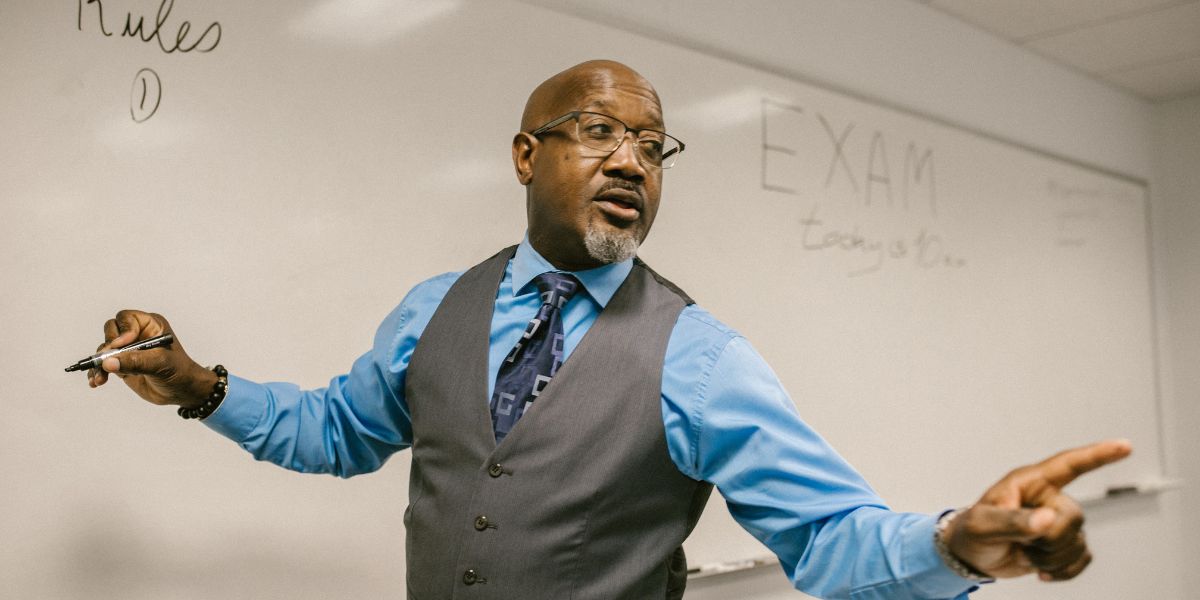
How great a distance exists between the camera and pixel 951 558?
0.72 meters

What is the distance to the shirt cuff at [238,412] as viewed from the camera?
1.09 metres

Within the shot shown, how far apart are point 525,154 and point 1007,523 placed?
2.36 ft

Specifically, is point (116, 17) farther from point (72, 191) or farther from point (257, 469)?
point (257, 469)

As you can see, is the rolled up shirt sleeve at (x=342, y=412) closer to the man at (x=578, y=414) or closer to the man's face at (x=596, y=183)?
the man at (x=578, y=414)

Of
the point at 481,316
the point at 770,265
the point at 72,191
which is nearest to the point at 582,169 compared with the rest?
the point at 481,316

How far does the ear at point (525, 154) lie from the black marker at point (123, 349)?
460mm

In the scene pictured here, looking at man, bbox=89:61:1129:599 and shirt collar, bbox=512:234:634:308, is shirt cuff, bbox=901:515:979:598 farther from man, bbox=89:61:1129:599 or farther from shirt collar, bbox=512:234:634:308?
shirt collar, bbox=512:234:634:308

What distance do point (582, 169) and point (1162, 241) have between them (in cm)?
326

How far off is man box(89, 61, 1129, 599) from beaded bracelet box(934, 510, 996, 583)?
1 cm

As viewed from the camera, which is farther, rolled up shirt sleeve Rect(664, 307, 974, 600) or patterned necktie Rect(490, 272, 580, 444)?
patterned necktie Rect(490, 272, 580, 444)

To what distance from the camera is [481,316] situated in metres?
1.08

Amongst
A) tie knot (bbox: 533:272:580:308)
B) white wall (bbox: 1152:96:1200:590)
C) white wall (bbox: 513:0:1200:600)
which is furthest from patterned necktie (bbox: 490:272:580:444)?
white wall (bbox: 1152:96:1200:590)

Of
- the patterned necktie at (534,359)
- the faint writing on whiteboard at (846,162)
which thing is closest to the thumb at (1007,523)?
the patterned necktie at (534,359)

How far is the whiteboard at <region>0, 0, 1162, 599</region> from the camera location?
120 centimetres
